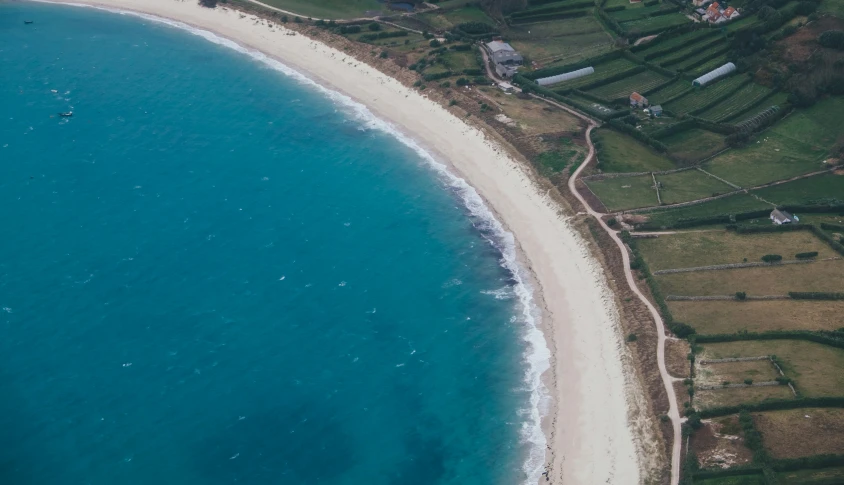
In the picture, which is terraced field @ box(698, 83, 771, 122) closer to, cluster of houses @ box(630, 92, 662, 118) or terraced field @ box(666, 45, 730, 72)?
cluster of houses @ box(630, 92, 662, 118)

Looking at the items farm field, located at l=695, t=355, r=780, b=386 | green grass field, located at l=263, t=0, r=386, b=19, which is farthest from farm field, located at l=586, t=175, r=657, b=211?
green grass field, located at l=263, t=0, r=386, b=19

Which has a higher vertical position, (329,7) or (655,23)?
(655,23)

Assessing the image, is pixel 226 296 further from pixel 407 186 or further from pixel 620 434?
pixel 620 434

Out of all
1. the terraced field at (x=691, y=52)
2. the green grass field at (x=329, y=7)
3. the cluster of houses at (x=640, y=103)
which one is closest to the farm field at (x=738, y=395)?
the cluster of houses at (x=640, y=103)

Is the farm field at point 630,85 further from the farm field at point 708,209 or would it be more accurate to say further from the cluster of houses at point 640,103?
the farm field at point 708,209

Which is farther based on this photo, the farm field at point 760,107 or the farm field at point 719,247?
the farm field at point 760,107

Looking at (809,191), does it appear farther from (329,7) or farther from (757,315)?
(329,7)

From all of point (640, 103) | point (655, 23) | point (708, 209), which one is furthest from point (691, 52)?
point (708, 209)
